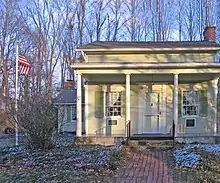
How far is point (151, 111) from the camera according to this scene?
58.7 feet

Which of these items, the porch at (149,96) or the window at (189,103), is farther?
the window at (189,103)

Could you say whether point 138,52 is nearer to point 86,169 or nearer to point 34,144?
point 34,144

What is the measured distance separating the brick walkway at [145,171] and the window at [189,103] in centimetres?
641

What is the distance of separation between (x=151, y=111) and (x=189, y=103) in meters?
1.91

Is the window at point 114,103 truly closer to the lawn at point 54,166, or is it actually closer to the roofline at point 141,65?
the roofline at point 141,65

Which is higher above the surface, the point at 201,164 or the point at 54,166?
the point at 201,164

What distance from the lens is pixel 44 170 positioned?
9398 millimetres

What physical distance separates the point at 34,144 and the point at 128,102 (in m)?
5.07

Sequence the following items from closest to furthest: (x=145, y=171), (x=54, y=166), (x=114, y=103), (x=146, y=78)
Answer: (x=145, y=171), (x=54, y=166), (x=146, y=78), (x=114, y=103)

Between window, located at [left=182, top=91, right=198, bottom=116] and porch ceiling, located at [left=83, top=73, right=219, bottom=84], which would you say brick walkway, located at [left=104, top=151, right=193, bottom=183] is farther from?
window, located at [left=182, top=91, right=198, bottom=116]

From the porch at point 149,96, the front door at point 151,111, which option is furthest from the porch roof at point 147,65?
the front door at point 151,111

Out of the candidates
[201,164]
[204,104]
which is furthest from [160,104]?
[201,164]

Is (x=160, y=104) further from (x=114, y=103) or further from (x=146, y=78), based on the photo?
(x=114, y=103)

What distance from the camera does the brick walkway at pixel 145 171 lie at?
8211 mm
